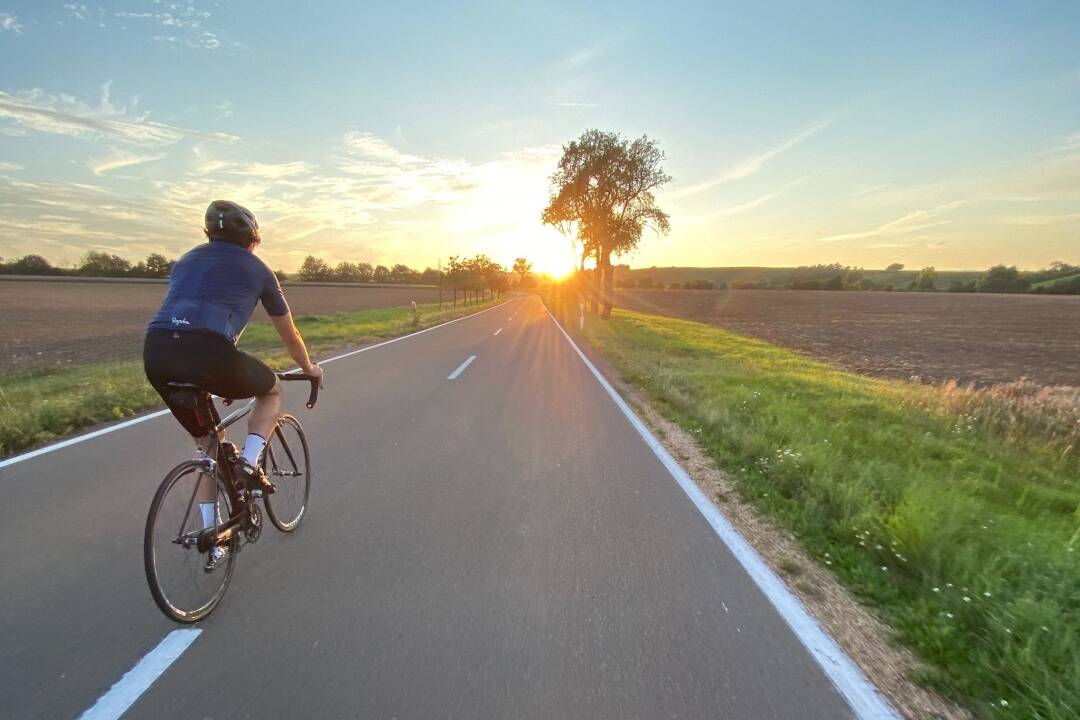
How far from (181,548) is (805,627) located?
129 inches

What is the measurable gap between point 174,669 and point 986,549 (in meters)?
4.79

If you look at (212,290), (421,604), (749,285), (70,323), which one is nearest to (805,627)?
(421,604)

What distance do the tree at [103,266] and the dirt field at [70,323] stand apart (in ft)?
85.2

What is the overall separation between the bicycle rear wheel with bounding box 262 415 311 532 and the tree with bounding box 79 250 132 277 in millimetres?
106531

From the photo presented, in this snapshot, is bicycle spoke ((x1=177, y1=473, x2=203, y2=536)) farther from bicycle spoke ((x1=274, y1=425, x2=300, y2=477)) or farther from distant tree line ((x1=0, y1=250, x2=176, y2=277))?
distant tree line ((x1=0, y1=250, x2=176, y2=277))

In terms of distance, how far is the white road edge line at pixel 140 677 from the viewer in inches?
83.2

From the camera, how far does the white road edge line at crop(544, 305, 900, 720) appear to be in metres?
2.21

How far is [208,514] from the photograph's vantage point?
2764 millimetres

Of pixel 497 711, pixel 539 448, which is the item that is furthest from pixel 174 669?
pixel 539 448

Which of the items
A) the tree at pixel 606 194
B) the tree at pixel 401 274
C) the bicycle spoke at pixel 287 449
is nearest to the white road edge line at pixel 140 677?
the bicycle spoke at pixel 287 449

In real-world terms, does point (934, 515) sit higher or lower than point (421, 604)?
higher

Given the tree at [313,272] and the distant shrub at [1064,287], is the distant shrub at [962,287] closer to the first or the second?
the distant shrub at [1064,287]

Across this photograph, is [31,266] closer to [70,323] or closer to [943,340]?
[70,323]

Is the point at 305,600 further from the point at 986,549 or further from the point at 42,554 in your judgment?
the point at 986,549
